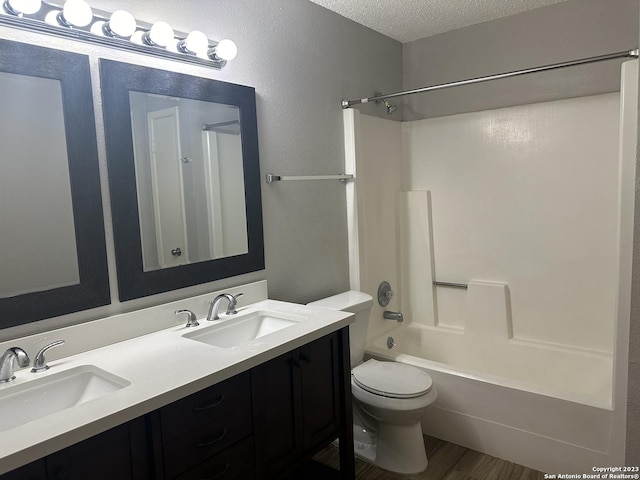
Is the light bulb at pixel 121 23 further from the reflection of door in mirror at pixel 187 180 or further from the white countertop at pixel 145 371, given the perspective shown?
the white countertop at pixel 145 371

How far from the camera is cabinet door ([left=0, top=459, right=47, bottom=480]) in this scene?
1.00 meters

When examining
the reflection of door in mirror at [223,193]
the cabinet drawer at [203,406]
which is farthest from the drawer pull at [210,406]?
the reflection of door in mirror at [223,193]

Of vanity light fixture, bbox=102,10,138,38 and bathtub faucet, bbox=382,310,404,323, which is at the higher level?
vanity light fixture, bbox=102,10,138,38

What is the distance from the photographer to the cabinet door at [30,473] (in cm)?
100

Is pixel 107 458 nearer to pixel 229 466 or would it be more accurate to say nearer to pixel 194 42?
pixel 229 466

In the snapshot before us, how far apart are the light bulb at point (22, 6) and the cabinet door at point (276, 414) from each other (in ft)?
4.17

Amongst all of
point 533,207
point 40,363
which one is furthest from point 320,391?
point 533,207

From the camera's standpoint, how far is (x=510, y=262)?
9.70 feet

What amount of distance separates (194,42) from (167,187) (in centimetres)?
57

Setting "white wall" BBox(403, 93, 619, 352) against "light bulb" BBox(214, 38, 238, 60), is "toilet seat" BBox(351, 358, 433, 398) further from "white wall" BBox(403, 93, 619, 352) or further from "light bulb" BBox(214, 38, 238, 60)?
"light bulb" BBox(214, 38, 238, 60)

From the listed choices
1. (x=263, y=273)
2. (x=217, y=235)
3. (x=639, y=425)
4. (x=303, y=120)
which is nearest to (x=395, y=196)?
(x=303, y=120)

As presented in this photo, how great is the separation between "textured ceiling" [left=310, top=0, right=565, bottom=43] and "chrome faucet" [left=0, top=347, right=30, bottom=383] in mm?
2111

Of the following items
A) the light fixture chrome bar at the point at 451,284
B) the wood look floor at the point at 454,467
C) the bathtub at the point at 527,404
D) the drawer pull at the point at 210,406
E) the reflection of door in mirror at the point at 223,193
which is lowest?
the wood look floor at the point at 454,467

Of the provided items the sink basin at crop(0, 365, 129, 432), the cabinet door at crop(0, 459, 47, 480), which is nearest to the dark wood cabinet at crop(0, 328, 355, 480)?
the cabinet door at crop(0, 459, 47, 480)
